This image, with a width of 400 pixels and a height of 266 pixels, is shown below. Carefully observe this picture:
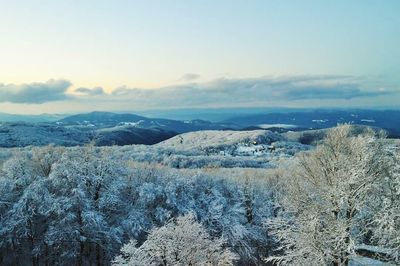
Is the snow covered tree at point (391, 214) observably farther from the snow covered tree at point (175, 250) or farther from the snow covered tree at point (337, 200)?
the snow covered tree at point (175, 250)

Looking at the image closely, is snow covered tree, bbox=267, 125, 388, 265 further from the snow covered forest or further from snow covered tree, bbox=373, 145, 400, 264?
snow covered tree, bbox=373, 145, 400, 264

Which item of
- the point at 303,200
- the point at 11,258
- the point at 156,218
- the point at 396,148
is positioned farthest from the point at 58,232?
the point at 396,148

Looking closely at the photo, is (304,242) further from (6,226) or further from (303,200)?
(6,226)

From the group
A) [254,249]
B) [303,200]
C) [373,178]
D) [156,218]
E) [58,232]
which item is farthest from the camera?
[254,249]

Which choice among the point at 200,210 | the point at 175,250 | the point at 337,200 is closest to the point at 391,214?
the point at 337,200

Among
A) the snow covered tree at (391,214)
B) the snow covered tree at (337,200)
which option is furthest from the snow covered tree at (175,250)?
the snow covered tree at (391,214)

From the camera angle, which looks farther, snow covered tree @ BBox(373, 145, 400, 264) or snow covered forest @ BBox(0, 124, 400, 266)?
snow covered forest @ BBox(0, 124, 400, 266)

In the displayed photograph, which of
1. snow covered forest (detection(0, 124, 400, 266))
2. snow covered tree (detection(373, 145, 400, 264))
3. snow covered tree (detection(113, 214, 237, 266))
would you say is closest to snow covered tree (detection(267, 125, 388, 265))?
snow covered forest (detection(0, 124, 400, 266))
